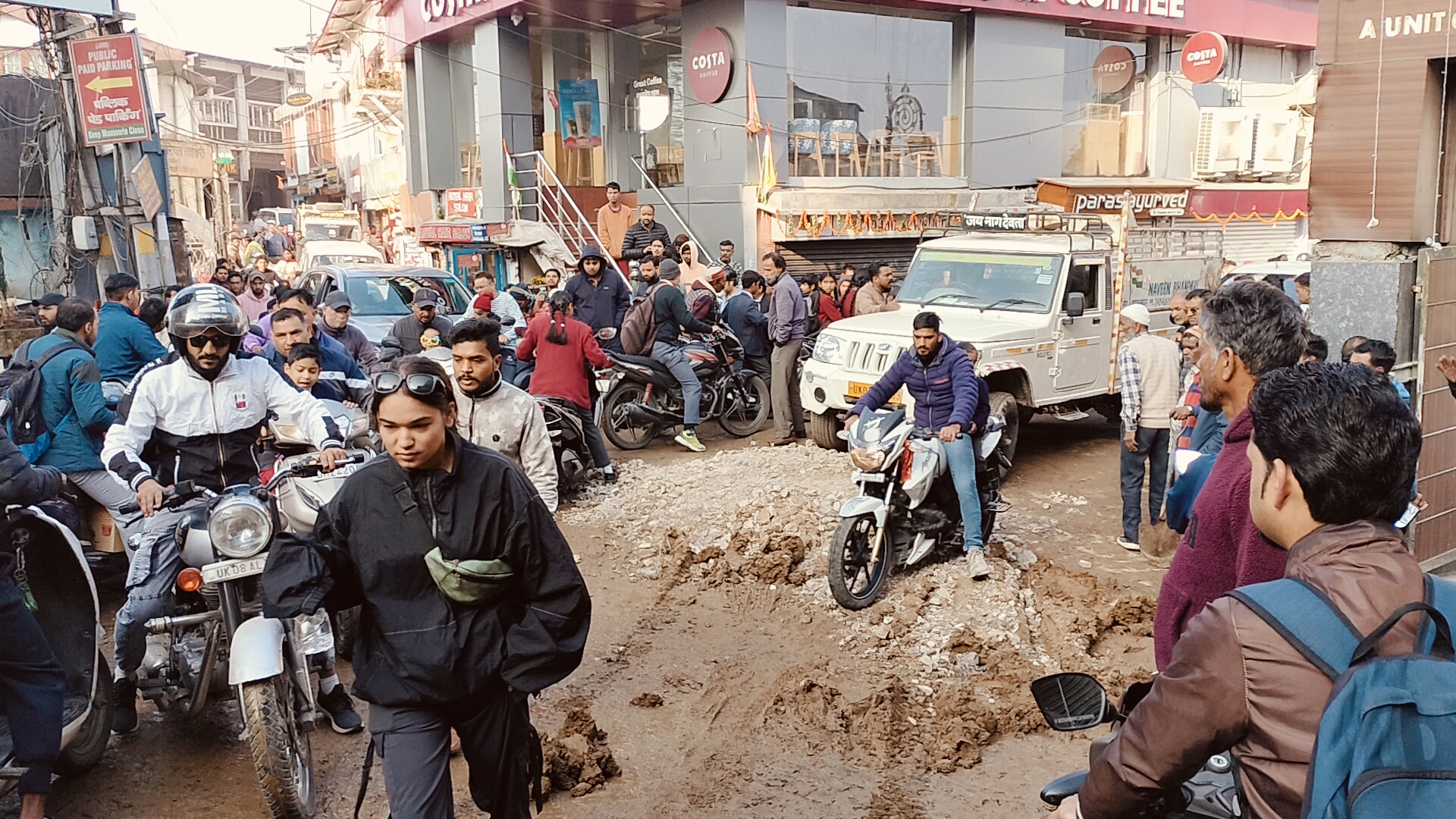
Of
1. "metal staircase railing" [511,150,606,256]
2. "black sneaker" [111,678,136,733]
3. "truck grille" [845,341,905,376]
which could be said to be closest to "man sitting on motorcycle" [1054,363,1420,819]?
"black sneaker" [111,678,136,733]

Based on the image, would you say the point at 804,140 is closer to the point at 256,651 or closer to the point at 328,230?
the point at 256,651

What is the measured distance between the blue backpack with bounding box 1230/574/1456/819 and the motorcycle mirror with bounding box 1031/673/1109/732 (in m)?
0.54

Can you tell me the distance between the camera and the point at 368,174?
3972cm

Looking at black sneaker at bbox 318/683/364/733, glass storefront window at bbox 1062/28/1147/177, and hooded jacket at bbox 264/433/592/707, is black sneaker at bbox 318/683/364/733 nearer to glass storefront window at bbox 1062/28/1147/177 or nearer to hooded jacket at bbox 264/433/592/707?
hooded jacket at bbox 264/433/592/707

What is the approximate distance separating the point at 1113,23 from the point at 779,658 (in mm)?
19775

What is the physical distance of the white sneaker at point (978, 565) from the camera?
6.44 metres

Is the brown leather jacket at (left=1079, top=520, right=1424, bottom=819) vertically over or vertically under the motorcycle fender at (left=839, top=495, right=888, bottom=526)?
over

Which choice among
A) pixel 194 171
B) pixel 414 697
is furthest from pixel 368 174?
pixel 414 697

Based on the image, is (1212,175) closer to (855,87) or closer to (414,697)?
(855,87)

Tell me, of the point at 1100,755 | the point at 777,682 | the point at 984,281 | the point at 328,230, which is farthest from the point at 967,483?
the point at 328,230

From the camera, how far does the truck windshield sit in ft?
105

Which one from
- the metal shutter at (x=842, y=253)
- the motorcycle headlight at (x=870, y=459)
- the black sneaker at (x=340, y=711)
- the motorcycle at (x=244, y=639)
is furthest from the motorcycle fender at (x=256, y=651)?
the metal shutter at (x=842, y=253)

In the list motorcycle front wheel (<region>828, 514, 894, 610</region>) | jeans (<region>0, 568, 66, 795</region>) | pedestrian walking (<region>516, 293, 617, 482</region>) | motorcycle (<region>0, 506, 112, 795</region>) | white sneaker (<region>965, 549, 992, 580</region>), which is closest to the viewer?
jeans (<region>0, 568, 66, 795</region>)

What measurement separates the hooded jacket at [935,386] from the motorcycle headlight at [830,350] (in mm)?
2730
